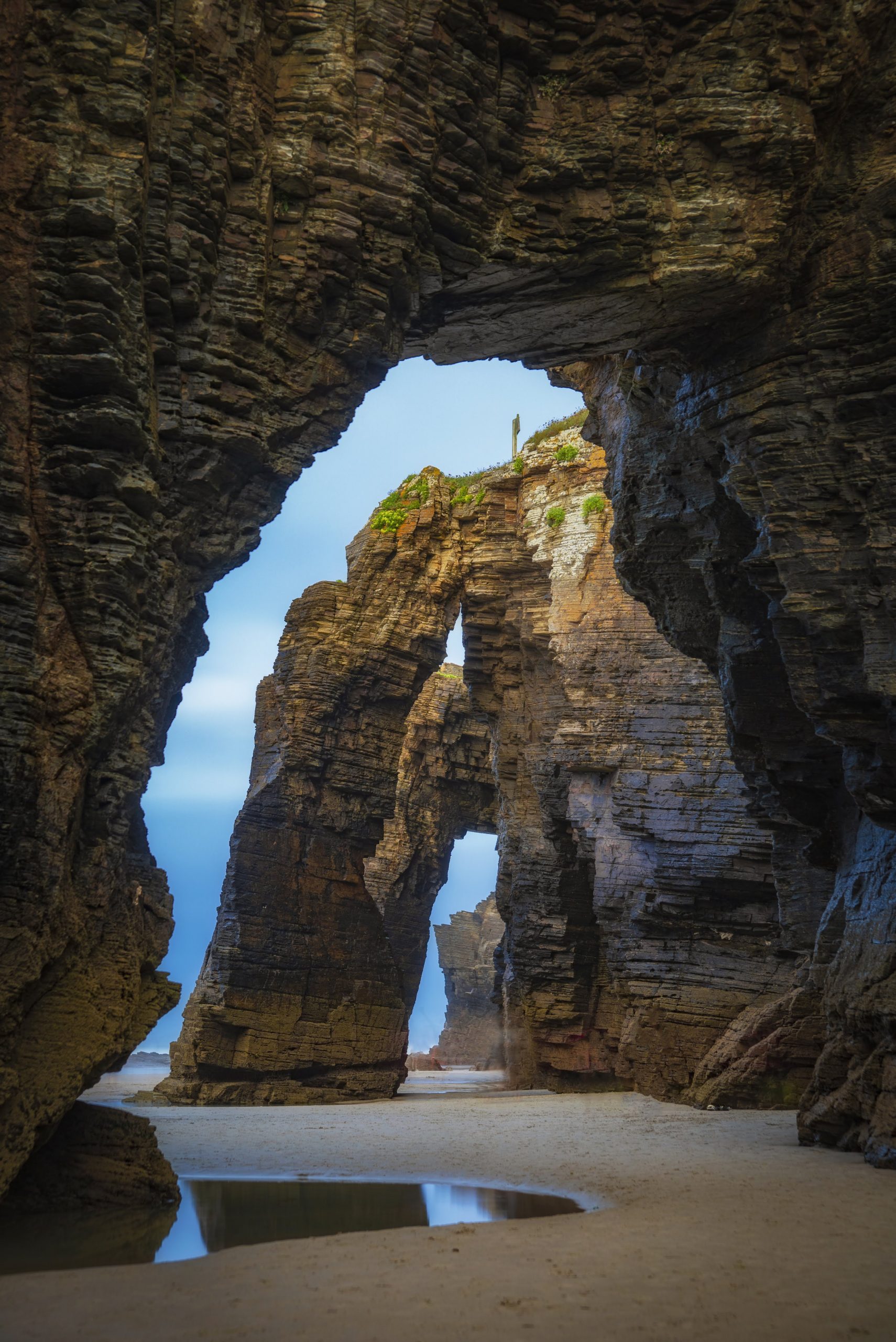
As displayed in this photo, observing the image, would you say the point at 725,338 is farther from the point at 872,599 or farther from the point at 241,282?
the point at 241,282

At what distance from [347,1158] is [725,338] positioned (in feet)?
36.3

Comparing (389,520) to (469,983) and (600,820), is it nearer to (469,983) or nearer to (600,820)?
(600,820)

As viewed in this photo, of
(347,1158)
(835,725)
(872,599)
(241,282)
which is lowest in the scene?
(347,1158)

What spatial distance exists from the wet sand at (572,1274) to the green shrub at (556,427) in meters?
22.5

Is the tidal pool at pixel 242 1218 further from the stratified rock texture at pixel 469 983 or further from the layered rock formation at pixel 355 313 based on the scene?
the stratified rock texture at pixel 469 983

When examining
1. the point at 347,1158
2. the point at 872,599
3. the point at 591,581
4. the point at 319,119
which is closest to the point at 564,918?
the point at 591,581

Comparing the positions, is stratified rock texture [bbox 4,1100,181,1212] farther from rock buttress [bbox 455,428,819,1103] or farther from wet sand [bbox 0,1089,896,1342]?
rock buttress [bbox 455,428,819,1103]

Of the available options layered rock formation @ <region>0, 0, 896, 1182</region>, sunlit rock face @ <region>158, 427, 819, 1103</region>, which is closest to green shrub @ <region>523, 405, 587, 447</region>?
sunlit rock face @ <region>158, 427, 819, 1103</region>

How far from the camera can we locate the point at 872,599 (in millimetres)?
12430

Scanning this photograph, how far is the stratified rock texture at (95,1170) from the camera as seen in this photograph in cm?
1016

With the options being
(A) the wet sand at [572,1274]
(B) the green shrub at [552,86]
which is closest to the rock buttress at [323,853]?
(A) the wet sand at [572,1274]

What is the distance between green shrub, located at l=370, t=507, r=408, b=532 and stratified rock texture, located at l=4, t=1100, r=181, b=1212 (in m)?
21.3

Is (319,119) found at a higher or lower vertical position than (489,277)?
higher

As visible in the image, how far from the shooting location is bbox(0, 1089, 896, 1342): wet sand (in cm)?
627
